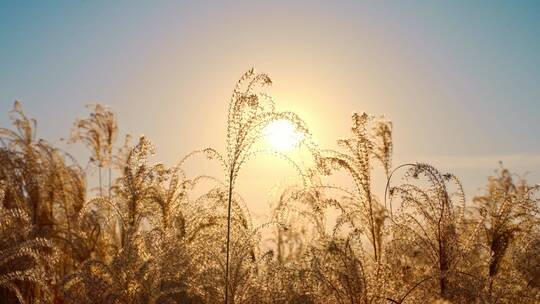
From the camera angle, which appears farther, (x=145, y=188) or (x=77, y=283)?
(x=145, y=188)

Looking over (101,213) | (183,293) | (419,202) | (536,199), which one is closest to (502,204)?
(536,199)

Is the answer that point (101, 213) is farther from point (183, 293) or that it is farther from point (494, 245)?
point (494, 245)

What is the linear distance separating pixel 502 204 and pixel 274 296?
4671mm

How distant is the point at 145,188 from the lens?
422 inches

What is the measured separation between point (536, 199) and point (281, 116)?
573cm

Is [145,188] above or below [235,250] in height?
above

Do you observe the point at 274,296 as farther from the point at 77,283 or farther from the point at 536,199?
the point at 536,199

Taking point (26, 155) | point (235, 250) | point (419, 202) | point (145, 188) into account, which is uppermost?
point (26, 155)

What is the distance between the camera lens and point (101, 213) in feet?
49.4

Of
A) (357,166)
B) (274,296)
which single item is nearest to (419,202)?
(357,166)

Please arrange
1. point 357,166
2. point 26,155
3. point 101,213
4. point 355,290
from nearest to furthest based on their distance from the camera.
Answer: point 355,290 → point 357,166 → point 26,155 → point 101,213

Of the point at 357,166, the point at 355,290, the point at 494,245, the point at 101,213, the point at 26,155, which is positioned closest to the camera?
the point at 355,290

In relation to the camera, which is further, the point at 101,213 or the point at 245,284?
the point at 101,213

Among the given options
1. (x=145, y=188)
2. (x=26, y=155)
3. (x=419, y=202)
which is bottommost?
(x=419, y=202)
